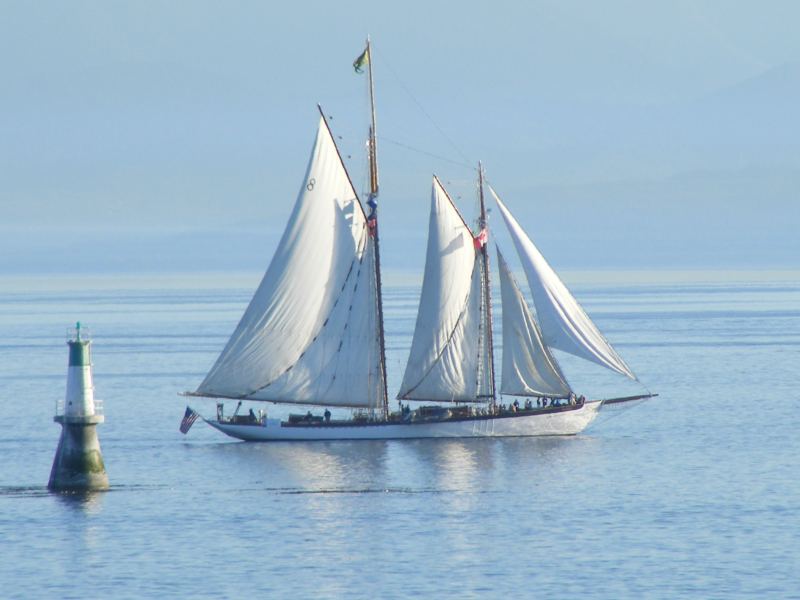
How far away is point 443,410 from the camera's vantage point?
229ft

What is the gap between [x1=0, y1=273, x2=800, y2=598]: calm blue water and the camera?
46.9 m

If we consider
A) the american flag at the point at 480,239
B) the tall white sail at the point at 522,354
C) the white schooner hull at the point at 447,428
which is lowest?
the white schooner hull at the point at 447,428

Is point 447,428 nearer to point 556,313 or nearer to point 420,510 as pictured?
point 556,313

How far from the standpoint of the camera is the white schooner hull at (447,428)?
69500mm

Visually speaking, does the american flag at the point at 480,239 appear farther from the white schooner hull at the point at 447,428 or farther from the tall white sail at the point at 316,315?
the white schooner hull at the point at 447,428

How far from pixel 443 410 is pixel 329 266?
6349 mm

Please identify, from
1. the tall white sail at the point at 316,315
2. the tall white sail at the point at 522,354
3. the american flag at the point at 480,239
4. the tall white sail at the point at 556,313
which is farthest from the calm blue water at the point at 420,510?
the american flag at the point at 480,239

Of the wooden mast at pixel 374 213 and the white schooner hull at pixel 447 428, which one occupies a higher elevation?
the wooden mast at pixel 374 213

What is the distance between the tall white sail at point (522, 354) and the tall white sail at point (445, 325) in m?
1.32

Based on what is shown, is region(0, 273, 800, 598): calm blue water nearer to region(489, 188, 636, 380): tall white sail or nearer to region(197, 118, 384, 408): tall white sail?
region(197, 118, 384, 408): tall white sail

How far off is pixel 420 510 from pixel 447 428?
13.3 m

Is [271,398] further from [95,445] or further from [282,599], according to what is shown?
[282,599]

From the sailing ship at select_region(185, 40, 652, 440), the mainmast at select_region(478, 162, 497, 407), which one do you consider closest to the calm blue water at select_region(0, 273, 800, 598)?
the sailing ship at select_region(185, 40, 652, 440)

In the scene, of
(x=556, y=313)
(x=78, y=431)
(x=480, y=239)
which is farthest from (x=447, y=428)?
(x=78, y=431)
